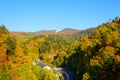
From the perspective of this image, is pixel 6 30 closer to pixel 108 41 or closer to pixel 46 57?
pixel 108 41

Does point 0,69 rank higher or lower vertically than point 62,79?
higher

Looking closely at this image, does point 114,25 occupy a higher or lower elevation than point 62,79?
higher

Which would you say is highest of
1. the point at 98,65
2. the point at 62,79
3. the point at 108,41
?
the point at 108,41

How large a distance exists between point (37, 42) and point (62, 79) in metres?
113

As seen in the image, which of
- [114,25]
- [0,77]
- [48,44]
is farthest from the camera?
[48,44]

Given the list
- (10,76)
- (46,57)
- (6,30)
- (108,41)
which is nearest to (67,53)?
(46,57)

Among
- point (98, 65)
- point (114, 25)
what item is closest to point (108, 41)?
point (98, 65)

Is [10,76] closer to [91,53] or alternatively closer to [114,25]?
[91,53]

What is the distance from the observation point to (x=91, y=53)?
218ft

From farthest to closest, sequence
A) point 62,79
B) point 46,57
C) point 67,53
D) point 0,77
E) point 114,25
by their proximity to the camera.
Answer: point 46,57
point 67,53
point 62,79
point 114,25
point 0,77

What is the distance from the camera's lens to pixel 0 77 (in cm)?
4541

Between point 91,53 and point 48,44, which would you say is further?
point 48,44

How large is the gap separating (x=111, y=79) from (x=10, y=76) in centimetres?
1535

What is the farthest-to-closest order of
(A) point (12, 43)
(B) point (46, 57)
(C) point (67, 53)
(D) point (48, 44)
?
(D) point (48, 44), (B) point (46, 57), (C) point (67, 53), (A) point (12, 43)
